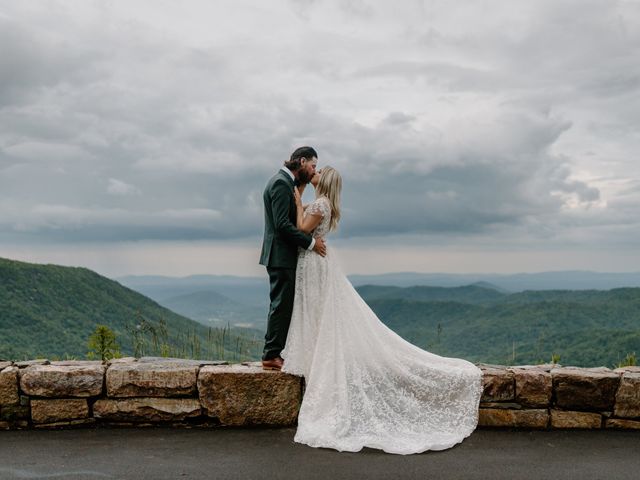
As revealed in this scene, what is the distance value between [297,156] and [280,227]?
26.0 inches

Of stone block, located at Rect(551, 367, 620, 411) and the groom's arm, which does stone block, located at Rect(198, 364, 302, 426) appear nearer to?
the groom's arm

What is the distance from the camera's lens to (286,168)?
6129 millimetres

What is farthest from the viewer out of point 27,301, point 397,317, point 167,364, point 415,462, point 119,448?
point 397,317

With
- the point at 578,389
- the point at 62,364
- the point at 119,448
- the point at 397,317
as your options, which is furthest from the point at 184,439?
the point at 397,317

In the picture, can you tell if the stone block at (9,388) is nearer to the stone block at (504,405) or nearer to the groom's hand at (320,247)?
the groom's hand at (320,247)

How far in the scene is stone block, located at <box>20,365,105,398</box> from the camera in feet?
20.4

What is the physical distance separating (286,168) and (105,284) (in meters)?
72.2

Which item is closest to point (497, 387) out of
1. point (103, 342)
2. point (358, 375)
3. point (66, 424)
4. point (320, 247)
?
point (358, 375)

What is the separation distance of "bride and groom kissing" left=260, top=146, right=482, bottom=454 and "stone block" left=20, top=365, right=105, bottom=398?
1.56 meters

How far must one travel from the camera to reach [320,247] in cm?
612

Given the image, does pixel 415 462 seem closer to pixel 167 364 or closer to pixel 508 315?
pixel 167 364

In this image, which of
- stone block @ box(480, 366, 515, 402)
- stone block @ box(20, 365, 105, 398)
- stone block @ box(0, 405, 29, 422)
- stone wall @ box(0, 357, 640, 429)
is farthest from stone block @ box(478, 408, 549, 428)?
stone block @ box(0, 405, 29, 422)

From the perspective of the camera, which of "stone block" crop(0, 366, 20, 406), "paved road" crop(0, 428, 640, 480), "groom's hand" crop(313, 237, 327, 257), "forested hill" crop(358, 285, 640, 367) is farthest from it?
"forested hill" crop(358, 285, 640, 367)

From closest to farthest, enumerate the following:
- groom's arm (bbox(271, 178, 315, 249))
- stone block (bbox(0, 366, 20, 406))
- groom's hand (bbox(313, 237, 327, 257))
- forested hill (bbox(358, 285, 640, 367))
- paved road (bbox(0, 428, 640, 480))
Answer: paved road (bbox(0, 428, 640, 480)) → groom's arm (bbox(271, 178, 315, 249)) → groom's hand (bbox(313, 237, 327, 257)) → stone block (bbox(0, 366, 20, 406)) → forested hill (bbox(358, 285, 640, 367))
